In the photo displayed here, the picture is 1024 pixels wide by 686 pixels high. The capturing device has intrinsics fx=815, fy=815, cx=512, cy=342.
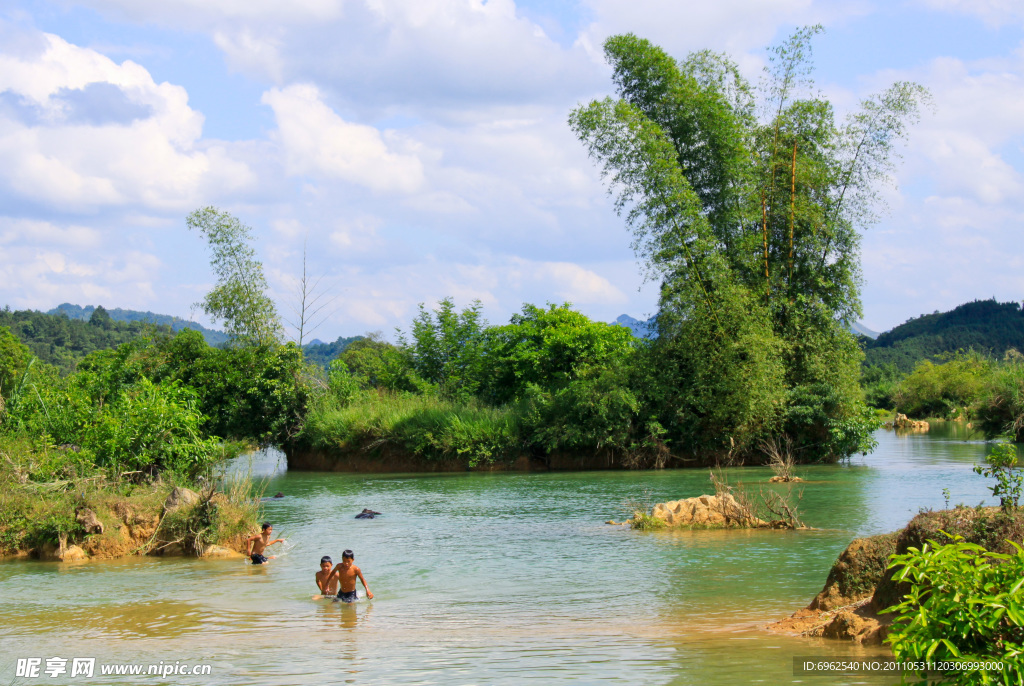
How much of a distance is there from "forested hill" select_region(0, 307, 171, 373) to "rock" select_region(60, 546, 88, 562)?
6785 cm

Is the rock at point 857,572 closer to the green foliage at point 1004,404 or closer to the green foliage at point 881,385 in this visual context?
the green foliage at point 1004,404

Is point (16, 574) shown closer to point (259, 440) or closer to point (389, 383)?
point (259, 440)

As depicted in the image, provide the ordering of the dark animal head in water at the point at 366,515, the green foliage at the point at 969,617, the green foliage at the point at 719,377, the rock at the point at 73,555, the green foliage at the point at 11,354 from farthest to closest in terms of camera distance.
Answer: the green foliage at the point at 11,354, the green foliage at the point at 719,377, the dark animal head in water at the point at 366,515, the rock at the point at 73,555, the green foliage at the point at 969,617

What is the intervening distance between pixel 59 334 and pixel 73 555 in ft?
278

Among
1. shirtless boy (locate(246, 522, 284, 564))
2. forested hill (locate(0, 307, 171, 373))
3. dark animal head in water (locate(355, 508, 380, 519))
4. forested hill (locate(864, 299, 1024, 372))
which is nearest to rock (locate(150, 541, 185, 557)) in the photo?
shirtless boy (locate(246, 522, 284, 564))

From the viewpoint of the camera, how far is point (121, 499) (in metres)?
15.6

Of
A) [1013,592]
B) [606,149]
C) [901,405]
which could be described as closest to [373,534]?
[1013,592]

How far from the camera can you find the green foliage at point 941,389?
5966cm

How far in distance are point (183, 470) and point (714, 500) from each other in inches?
457

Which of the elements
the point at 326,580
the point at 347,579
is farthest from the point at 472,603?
the point at 326,580

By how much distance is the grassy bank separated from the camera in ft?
48.7

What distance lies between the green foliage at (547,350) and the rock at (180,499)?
19.8 meters

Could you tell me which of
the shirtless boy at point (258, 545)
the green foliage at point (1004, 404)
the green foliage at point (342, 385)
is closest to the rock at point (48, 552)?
the shirtless boy at point (258, 545)

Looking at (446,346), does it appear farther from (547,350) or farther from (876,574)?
(876,574)
